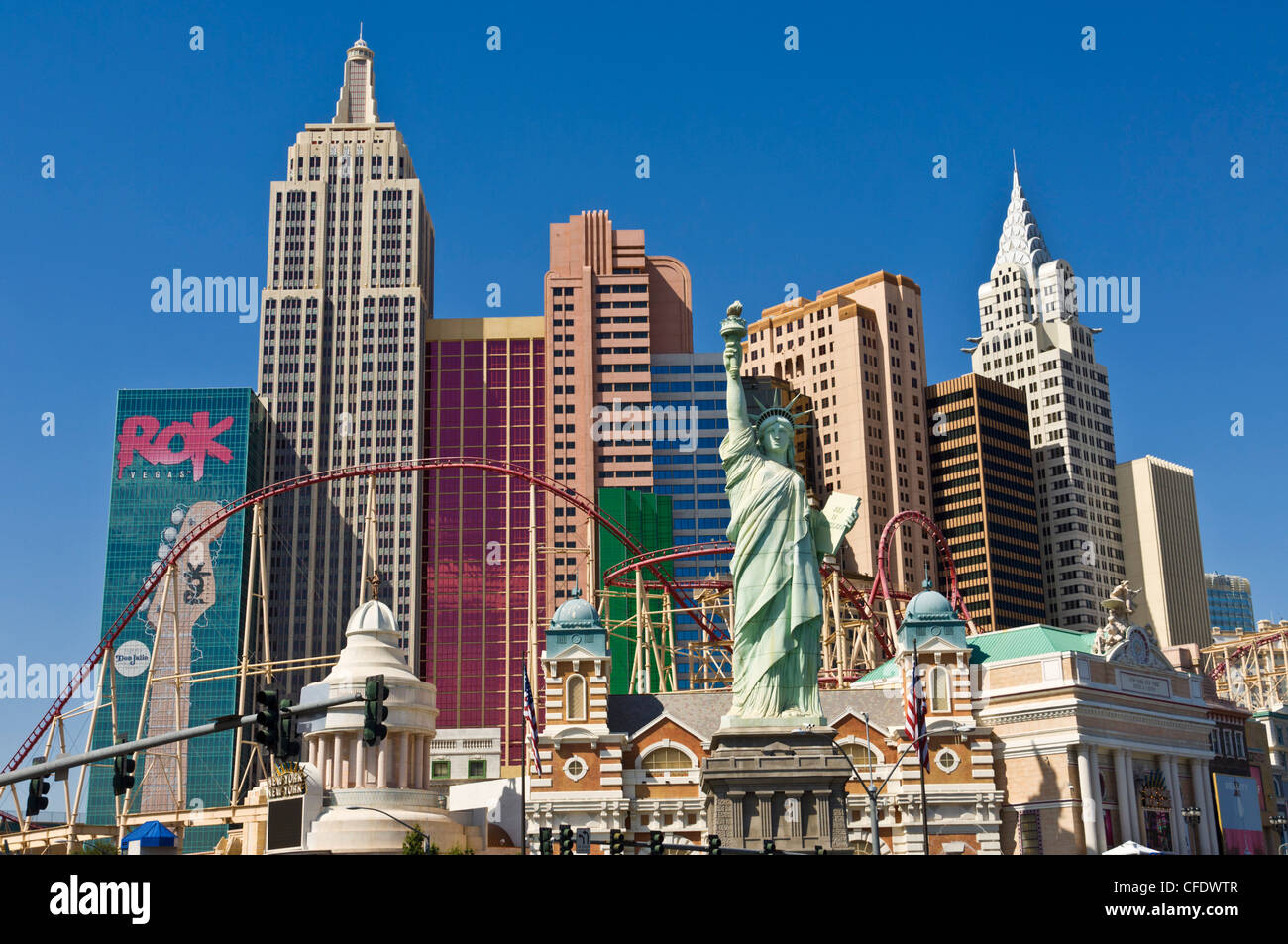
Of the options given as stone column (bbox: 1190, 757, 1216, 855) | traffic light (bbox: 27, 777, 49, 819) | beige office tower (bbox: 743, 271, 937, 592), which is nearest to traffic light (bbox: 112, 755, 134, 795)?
traffic light (bbox: 27, 777, 49, 819)

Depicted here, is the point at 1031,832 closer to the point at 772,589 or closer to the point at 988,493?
the point at 772,589

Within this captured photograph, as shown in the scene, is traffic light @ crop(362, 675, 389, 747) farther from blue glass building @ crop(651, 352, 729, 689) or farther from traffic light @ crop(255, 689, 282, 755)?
blue glass building @ crop(651, 352, 729, 689)

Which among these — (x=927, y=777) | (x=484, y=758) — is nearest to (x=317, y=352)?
(x=484, y=758)

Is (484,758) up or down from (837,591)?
down

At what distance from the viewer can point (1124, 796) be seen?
71.4 m

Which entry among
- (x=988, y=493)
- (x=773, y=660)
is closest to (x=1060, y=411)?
(x=988, y=493)

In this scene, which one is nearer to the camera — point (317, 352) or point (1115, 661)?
point (1115, 661)

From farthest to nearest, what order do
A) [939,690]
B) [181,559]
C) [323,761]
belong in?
[181,559]
[939,690]
[323,761]

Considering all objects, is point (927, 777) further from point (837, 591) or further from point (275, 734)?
point (275, 734)

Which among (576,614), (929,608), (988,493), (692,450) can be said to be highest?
(692,450)

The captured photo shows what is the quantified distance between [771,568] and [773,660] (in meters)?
4.27
